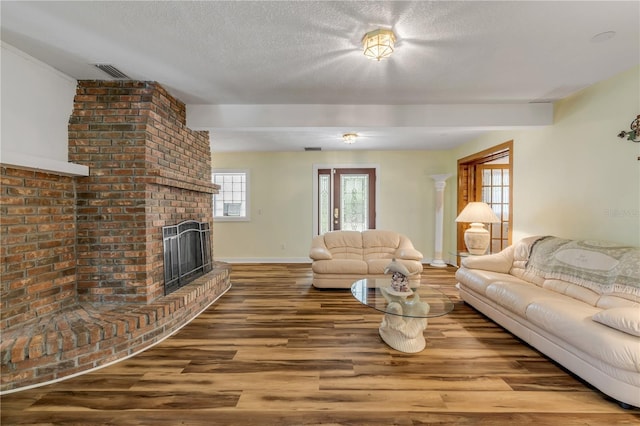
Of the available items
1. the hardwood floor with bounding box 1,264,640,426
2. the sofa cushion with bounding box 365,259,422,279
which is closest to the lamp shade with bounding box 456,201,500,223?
the sofa cushion with bounding box 365,259,422,279

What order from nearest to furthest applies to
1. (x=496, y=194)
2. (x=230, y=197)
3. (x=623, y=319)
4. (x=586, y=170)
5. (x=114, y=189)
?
(x=623, y=319) → (x=114, y=189) → (x=586, y=170) → (x=496, y=194) → (x=230, y=197)

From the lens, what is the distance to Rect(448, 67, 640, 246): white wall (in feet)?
7.92

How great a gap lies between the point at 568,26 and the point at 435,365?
2647 mm

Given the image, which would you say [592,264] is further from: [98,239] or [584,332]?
[98,239]

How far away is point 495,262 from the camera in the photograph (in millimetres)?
3221

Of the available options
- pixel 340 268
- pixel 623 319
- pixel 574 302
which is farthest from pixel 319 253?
pixel 623 319

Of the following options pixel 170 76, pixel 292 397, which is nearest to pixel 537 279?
pixel 292 397

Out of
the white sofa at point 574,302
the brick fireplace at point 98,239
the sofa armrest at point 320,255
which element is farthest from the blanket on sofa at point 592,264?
the brick fireplace at point 98,239

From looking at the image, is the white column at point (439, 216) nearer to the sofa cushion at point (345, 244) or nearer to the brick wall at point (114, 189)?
the sofa cushion at point (345, 244)

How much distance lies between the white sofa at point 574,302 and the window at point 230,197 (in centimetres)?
451

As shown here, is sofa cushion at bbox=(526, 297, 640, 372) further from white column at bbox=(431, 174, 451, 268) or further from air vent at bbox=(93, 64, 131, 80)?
air vent at bbox=(93, 64, 131, 80)

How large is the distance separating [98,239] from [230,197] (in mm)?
3363

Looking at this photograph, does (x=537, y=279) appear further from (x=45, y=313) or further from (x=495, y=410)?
(x=45, y=313)

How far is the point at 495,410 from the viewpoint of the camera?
1.65 m
